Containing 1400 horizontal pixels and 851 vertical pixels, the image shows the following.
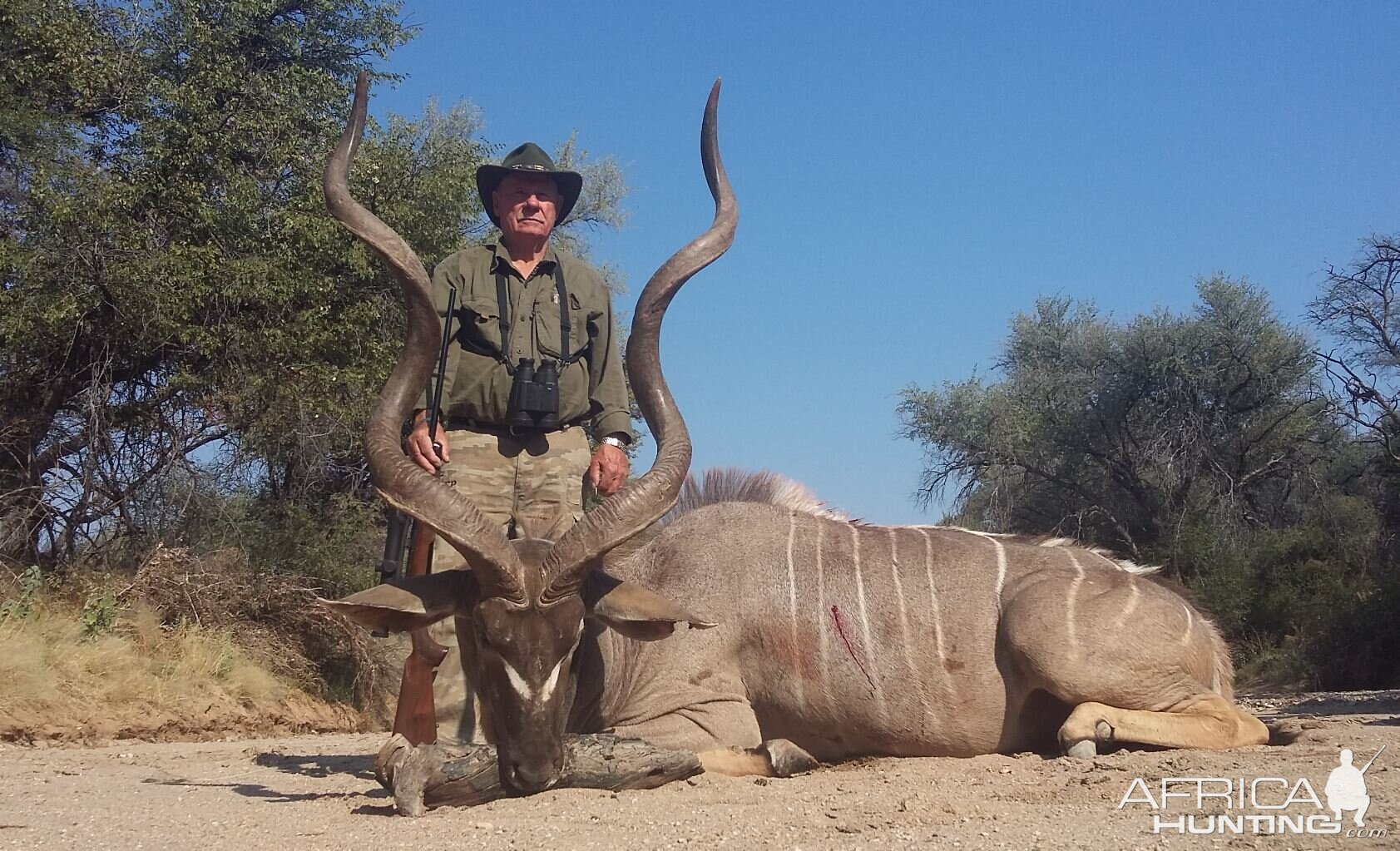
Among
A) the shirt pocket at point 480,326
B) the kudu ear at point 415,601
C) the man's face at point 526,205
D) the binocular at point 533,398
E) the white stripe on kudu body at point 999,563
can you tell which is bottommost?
the kudu ear at point 415,601

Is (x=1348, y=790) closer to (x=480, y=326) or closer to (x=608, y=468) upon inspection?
(x=608, y=468)

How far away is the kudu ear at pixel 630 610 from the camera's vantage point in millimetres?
4598

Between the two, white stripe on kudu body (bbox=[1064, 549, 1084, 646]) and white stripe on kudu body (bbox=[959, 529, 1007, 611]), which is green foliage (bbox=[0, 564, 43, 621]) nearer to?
white stripe on kudu body (bbox=[959, 529, 1007, 611])

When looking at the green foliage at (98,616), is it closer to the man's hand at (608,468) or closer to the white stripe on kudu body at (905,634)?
the man's hand at (608,468)

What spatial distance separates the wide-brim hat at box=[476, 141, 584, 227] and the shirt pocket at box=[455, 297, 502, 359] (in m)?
0.44

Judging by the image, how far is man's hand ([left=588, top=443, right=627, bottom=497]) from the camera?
17.4 feet

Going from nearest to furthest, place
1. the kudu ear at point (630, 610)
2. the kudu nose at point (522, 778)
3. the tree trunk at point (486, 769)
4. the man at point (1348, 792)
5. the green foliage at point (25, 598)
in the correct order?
the man at point (1348, 792) < the tree trunk at point (486, 769) < the kudu nose at point (522, 778) < the kudu ear at point (630, 610) < the green foliage at point (25, 598)

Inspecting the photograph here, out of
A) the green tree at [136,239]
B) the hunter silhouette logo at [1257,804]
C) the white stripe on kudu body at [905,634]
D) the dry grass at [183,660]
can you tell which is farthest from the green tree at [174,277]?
the hunter silhouette logo at [1257,804]

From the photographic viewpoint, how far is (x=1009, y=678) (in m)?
5.34

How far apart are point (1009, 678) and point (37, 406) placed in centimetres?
781

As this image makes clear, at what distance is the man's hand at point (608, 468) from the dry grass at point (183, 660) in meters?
3.47

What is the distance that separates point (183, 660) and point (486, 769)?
4578 mm

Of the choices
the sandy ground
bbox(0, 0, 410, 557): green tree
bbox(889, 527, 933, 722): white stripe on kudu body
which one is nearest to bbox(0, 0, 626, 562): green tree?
bbox(0, 0, 410, 557): green tree

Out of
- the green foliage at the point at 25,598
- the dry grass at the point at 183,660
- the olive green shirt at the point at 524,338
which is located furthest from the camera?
the green foliage at the point at 25,598
